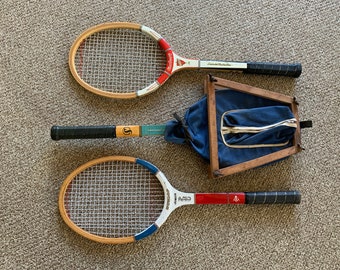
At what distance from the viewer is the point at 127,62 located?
1.10m

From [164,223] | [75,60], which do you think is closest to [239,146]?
[164,223]

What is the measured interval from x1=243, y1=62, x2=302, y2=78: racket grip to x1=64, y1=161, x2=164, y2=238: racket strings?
1.40 feet

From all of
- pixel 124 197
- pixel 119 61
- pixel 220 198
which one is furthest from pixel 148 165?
pixel 119 61

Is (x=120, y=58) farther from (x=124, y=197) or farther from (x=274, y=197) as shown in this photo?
(x=274, y=197)

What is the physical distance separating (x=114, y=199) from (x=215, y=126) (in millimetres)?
339

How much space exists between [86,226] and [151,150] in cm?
27

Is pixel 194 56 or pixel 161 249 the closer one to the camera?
pixel 161 249

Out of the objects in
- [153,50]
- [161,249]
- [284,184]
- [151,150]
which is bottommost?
[161,249]

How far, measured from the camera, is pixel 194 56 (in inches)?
44.9

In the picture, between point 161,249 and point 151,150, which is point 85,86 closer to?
point 151,150

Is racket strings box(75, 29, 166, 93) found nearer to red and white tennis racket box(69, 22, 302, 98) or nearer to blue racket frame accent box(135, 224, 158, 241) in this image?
red and white tennis racket box(69, 22, 302, 98)

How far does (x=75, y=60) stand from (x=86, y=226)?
471 mm

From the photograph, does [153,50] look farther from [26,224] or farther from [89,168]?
[26,224]

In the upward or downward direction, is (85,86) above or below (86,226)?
above
